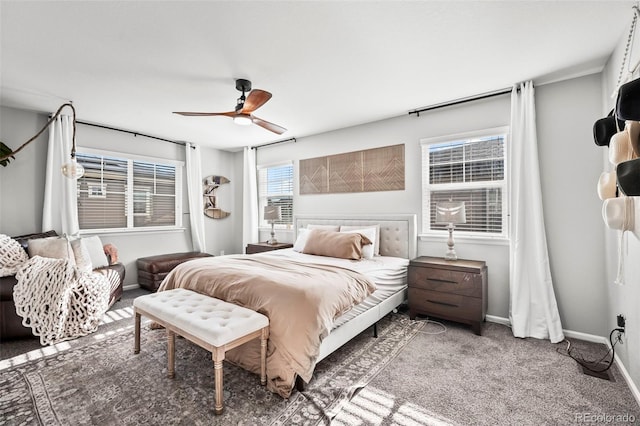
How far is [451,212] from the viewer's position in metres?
3.23

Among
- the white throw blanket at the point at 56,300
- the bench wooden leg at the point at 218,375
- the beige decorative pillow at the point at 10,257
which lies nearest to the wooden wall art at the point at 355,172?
the bench wooden leg at the point at 218,375

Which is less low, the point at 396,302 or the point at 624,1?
the point at 624,1

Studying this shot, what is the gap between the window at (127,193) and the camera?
171 inches

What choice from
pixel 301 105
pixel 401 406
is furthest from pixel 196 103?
pixel 401 406

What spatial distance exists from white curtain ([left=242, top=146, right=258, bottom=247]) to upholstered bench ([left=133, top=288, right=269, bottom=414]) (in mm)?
3295

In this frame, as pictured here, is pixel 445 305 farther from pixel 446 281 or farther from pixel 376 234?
pixel 376 234

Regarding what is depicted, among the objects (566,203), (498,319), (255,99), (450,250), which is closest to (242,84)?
(255,99)

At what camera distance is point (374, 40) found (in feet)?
7.37

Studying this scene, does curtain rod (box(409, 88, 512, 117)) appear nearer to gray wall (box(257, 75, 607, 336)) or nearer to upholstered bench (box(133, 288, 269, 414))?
gray wall (box(257, 75, 607, 336))

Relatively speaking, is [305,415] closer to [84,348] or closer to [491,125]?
[84,348]

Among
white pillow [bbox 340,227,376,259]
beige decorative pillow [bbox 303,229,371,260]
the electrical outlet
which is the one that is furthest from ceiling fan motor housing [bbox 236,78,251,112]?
the electrical outlet

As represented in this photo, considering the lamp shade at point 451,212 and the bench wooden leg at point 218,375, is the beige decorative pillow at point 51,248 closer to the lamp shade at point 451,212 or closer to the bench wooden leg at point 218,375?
the bench wooden leg at point 218,375

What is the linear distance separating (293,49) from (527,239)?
290cm

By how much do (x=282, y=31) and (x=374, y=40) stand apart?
0.71m
